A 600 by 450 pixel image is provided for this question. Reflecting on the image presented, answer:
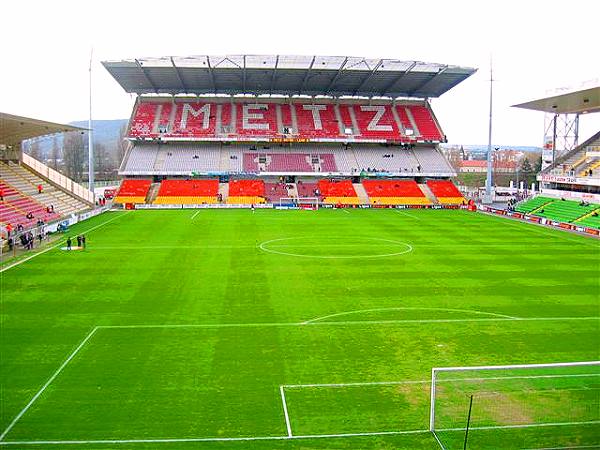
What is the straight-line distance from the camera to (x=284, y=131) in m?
65.7

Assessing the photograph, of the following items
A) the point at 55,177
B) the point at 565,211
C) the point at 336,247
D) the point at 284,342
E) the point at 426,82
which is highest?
the point at 426,82

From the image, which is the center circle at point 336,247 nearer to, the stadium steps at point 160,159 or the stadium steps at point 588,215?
the stadium steps at point 588,215

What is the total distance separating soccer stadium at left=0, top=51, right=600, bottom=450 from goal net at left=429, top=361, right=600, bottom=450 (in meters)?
0.03

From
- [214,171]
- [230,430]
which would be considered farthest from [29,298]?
[214,171]

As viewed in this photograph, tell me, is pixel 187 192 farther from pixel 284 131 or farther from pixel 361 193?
pixel 361 193

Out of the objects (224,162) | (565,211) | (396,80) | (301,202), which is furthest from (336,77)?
(565,211)

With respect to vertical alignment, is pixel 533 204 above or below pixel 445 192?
below

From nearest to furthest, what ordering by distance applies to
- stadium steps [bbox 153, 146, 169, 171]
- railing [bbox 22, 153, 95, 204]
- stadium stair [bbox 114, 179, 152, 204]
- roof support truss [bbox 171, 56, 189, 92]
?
railing [bbox 22, 153, 95, 204] < stadium stair [bbox 114, 179, 152, 204] < roof support truss [bbox 171, 56, 189, 92] < stadium steps [bbox 153, 146, 169, 171]

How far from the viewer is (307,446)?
9.77 m

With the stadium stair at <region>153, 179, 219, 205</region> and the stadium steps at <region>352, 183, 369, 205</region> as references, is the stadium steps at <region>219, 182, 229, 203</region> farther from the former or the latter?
the stadium steps at <region>352, 183, 369, 205</region>

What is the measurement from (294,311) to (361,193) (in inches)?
1666

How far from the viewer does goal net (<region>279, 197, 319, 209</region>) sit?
55.2 m

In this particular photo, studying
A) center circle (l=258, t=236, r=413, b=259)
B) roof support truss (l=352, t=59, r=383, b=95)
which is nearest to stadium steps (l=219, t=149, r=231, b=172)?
roof support truss (l=352, t=59, r=383, b=95)

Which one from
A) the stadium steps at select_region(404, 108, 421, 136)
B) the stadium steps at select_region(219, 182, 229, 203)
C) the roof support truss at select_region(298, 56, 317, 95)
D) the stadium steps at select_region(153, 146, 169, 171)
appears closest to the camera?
the roof support truss at select_region(298, 56, 317, 95)
